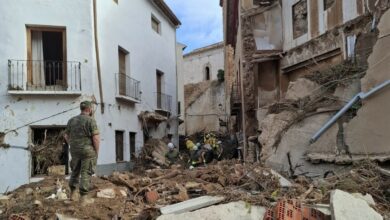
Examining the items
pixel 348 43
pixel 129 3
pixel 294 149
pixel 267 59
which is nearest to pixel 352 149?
pixel 294 149

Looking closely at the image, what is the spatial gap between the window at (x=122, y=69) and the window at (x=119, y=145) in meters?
1.46

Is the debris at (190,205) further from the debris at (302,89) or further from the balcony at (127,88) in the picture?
the balcony at (127,88)

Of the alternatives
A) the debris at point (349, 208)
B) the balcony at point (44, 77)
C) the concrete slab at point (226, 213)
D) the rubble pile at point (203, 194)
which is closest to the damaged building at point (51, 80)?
the balcony at point (44, 77)

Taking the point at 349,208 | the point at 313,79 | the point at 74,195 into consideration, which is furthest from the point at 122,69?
the point at 349,208

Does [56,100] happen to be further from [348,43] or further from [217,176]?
[348,43]

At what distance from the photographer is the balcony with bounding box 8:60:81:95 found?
13469 millimetres

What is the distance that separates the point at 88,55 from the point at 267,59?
567 cm

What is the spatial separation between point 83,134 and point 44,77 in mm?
7365

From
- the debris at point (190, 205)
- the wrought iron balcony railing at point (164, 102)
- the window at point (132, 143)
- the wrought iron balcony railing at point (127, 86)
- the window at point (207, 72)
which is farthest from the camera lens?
the window at point (207, 72)

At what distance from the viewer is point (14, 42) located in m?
13.6

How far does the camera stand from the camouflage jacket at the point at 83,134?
7.22m

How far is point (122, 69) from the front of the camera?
56.0 feet

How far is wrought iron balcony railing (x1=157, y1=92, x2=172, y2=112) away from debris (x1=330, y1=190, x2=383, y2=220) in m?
15.6

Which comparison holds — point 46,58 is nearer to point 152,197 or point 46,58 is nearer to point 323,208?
point 152,197
